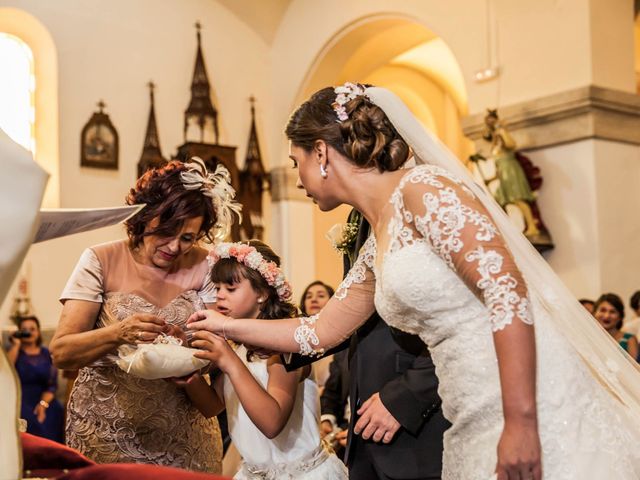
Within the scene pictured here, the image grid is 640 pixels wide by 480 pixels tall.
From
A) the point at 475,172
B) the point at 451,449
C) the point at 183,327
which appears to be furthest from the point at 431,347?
the point at 475,172

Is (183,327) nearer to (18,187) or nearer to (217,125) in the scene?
(18,187)

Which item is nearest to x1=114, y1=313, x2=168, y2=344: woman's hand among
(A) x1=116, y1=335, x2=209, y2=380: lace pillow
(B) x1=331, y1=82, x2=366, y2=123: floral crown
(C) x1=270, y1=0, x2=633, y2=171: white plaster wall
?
(A) x1=116, y1=335, x2=209, y2=380: lace pillow

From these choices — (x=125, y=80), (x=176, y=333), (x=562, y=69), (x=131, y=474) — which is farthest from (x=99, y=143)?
(x=131, y=474)

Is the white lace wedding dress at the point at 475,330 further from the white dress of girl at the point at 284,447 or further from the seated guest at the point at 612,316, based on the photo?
the seated guest at the point at 612,316

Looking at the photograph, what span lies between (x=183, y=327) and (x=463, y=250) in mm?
1280

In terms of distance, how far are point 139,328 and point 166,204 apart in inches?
20.9

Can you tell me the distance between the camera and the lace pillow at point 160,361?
255cm

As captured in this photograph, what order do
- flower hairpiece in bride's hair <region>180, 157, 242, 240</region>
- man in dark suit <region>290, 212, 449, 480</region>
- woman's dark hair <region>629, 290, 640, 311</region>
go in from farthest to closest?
woman's dark hair <region>629, 290, 640, 311</region>, flower hairpiece in bride's hair <region>180, 157, 242, 240</region>, man in dark suit <region>290, 212, 449, 480</region>

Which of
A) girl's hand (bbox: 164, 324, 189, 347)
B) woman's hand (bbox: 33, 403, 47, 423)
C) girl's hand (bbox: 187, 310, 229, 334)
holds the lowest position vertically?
woman's hand (bbox: 33, 403, 47, 423)

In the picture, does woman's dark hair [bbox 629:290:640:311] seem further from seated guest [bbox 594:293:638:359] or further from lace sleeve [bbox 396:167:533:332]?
lace sleeve [bbox 396:167:533:332]

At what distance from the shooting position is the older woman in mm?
2979

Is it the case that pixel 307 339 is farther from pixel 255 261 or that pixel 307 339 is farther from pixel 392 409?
pixel 255 261

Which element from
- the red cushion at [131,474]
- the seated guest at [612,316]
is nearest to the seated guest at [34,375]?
the seated guest at [612,316]

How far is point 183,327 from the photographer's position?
3.05 meters
